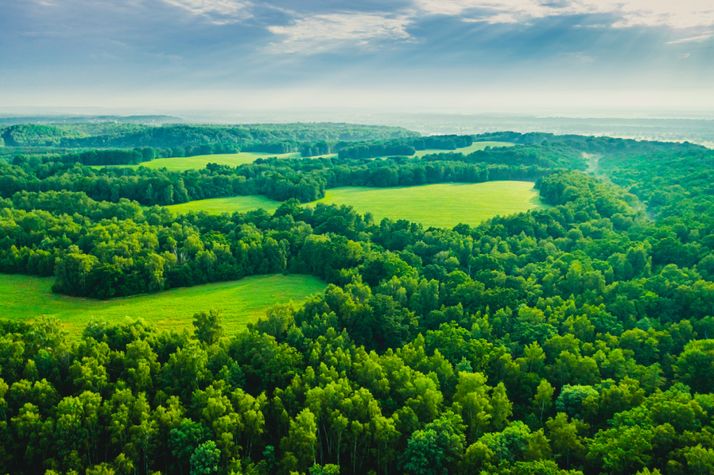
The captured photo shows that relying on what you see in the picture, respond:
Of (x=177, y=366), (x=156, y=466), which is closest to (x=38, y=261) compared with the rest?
(x=177, y=366)

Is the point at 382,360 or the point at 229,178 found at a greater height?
the point at 229,178

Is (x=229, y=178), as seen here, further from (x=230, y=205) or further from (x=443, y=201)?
(x=443, y=201)

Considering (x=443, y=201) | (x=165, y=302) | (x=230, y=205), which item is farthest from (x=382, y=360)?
(x=230, y=205)

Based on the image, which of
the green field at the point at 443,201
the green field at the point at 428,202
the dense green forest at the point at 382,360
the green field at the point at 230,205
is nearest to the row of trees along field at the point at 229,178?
the green field at the point at 230,205

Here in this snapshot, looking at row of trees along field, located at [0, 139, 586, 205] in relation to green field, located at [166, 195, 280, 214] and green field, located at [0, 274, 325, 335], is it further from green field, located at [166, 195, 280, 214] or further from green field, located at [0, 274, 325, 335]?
green field, located at [0, 274, 325, 335]

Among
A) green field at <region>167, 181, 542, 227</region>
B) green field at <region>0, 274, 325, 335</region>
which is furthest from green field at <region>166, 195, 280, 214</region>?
green field at <region>0, 274, 325, 335</region>

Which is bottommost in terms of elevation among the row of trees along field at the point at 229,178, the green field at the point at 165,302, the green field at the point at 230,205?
the green field at the point at 165,302

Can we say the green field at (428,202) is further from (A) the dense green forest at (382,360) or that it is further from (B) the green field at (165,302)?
(B) the green field at (165,302)
